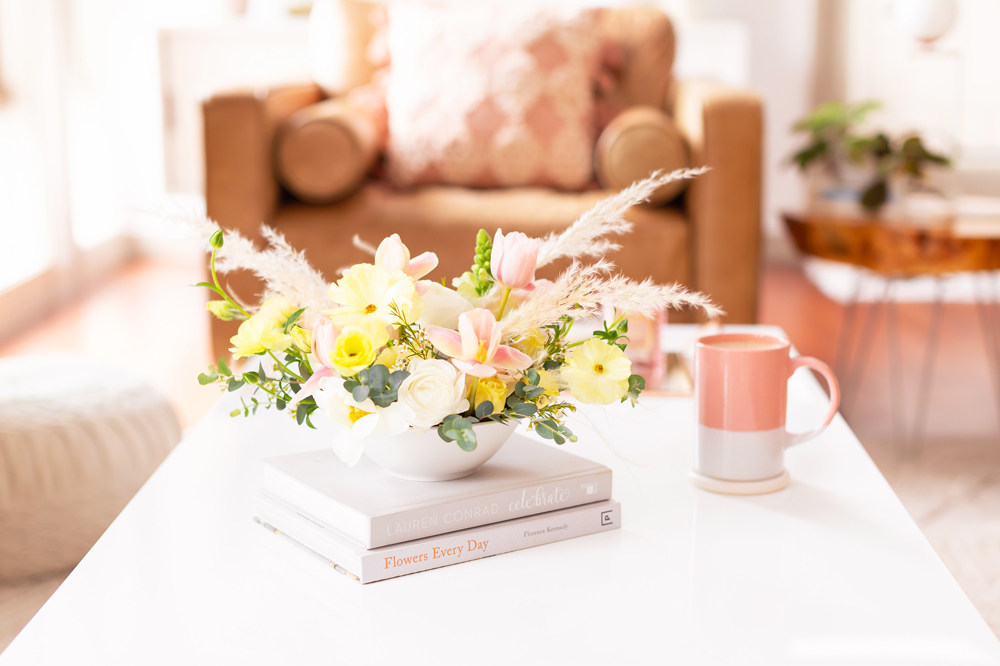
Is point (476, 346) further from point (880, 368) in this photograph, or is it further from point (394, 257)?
point (880, 368)

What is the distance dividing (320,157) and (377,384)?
1.69 m

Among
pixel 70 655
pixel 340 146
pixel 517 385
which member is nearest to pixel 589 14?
pixel 340 146

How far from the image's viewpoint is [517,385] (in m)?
0.71

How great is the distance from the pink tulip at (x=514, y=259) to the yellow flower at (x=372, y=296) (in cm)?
7

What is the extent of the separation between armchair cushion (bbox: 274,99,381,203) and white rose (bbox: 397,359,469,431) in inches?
65.9

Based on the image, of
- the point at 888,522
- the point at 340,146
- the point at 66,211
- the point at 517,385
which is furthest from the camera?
the point at 66,211

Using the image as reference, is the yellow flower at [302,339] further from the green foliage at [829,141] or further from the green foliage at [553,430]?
the green foliage at [829,141]

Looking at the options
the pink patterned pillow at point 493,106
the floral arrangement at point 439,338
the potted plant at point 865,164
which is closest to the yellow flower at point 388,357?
the floral arrangement at point 439,338

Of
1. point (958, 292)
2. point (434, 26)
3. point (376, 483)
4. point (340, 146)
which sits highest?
point (434, 26)

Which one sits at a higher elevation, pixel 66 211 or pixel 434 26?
pixel 434 26

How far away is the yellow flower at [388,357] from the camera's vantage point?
2.26ft

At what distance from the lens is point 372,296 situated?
695 mm

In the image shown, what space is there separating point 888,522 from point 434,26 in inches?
80.2

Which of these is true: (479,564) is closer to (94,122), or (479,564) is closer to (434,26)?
(434,26)
